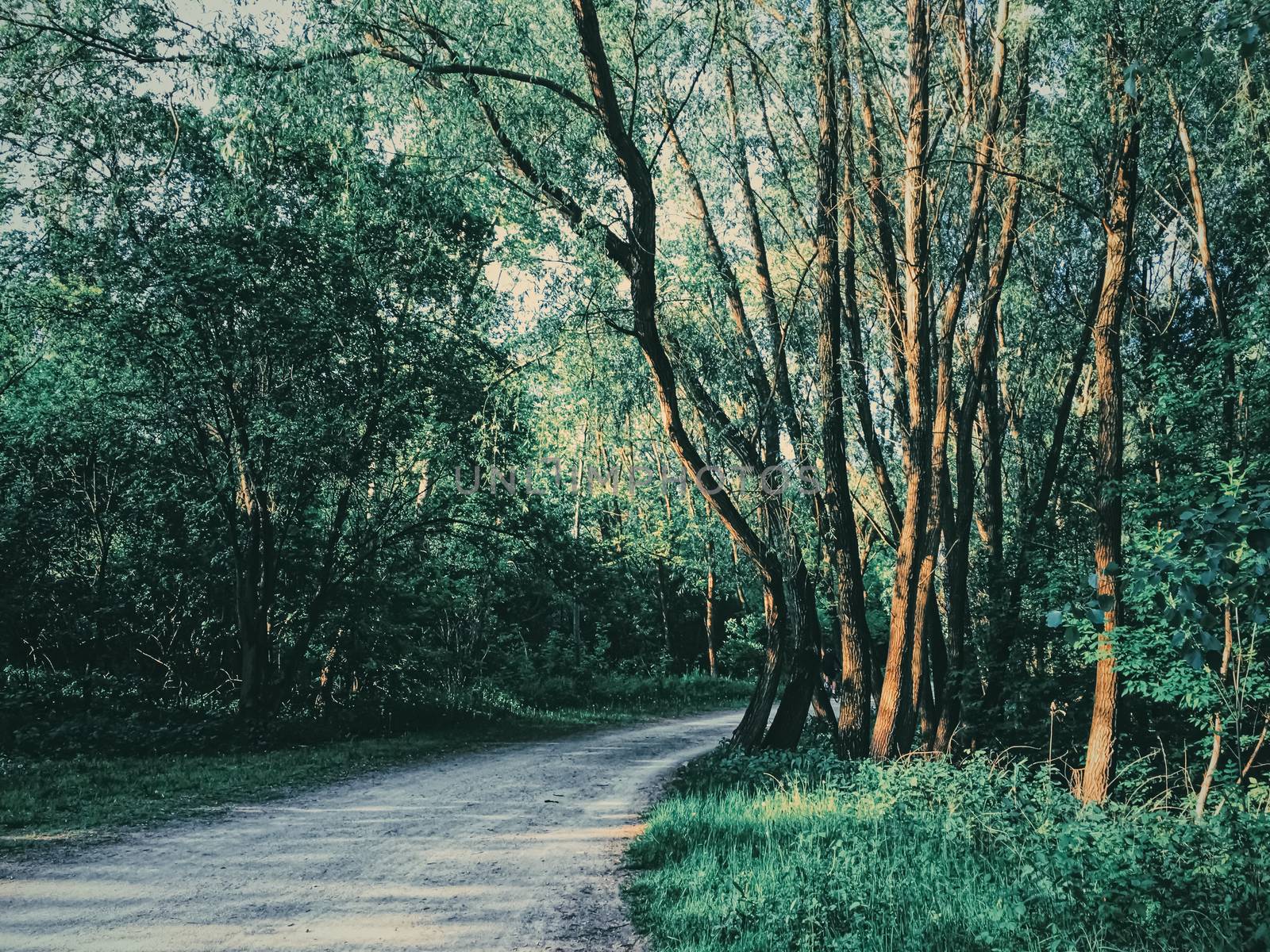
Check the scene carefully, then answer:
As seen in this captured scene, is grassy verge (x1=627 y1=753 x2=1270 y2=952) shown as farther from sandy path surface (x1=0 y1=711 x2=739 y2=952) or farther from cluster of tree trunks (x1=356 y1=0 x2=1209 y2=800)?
cluster of tree trunks (x1=356 y1=0 x2=1209 y2=800)

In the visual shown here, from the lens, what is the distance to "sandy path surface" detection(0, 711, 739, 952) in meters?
4.79

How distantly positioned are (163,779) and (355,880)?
515 centimetres

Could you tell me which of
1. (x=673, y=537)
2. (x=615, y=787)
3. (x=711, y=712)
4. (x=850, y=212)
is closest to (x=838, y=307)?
(x=850, y=212)

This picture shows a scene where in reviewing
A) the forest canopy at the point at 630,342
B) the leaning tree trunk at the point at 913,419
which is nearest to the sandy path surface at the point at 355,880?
the leaning tree trunk at the point at 913,419

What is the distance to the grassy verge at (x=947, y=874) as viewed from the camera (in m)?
Result: 4.28

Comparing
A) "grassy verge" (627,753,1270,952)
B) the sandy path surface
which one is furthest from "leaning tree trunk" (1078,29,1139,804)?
the sandy path surface

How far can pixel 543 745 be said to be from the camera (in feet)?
47.6

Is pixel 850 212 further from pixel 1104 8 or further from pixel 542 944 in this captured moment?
pixel 542 944

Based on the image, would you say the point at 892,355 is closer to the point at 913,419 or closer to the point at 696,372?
the point at 913,419

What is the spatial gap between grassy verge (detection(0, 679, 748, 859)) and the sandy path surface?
570mm

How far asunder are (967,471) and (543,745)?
8.53 meters

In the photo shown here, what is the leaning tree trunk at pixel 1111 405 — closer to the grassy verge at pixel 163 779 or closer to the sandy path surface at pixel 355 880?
the sandy path surface at pixel 355 880

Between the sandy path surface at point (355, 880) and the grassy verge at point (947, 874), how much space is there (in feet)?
2.08

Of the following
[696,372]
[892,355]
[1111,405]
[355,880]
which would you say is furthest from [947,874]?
[696,372]
